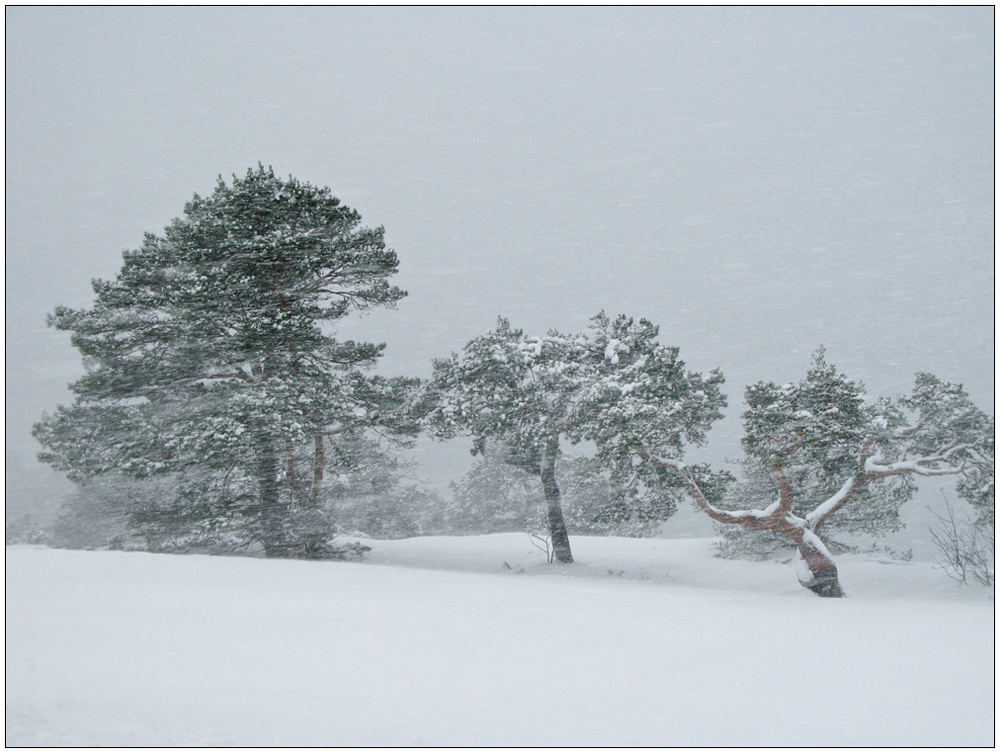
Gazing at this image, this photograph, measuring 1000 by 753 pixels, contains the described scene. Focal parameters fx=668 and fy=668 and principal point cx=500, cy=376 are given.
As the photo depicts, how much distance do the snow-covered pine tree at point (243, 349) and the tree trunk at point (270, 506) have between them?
3cm

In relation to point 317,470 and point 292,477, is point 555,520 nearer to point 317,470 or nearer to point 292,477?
point 317,470

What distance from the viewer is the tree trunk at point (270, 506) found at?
14.5 metres

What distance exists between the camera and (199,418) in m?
14.6

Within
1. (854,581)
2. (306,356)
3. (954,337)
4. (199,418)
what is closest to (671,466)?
(854,581)

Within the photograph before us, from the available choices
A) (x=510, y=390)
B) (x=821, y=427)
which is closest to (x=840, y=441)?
(x=821, y=427)

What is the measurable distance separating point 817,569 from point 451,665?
398 inches

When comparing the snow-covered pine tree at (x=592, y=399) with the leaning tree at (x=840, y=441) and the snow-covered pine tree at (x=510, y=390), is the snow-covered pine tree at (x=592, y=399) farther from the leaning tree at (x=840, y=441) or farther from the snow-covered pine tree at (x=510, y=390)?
the leaning tree at (x=840, y=441)

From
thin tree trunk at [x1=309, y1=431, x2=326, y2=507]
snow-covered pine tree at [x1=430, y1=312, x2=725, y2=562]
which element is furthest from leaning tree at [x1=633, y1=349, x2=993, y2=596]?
thin tree trunk at [x1=309, y1=431, x2=326, y2=507]

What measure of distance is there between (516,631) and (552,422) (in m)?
9.45

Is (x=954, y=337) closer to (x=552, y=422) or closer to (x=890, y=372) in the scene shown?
(x=890, y=372)

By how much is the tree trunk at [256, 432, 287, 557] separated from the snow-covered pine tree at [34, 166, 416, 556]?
26 millimetres

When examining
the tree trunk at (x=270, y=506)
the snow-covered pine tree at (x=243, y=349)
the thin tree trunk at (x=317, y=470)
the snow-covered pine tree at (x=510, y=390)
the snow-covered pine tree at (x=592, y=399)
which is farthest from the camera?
the snow-covered pine tree at (x=510, y=390)

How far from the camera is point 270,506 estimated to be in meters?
14.8

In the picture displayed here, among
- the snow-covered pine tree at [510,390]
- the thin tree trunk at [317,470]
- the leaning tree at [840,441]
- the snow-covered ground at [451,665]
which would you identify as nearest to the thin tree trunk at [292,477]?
the thin tree trunk at [317,470]
